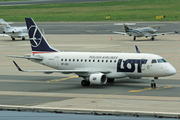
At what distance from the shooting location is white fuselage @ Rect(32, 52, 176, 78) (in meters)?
41.2

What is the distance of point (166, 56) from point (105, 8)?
131 meters

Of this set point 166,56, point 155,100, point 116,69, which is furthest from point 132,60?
point 166,56

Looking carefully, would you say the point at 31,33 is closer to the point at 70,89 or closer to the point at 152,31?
the point at 70,89

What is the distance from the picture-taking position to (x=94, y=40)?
96875 millimetres

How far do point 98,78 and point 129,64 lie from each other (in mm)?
3744

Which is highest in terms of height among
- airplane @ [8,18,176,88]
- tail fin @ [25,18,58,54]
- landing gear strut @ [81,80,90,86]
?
tail fin @ [25,18,58,54]

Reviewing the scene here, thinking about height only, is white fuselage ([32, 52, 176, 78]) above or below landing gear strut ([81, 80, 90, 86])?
above

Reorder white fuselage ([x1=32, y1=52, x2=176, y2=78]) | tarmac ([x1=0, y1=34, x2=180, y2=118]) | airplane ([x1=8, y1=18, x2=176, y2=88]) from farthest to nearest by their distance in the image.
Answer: airplane ([x1=8, y1=18, x2=176, y2=88])
white fuselage ([x1=32, y1=52, x2=176, y2=78])
tarmac ([x1=0, y1=34, x2=180, y2=118])

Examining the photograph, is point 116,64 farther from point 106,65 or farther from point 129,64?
point 129,64

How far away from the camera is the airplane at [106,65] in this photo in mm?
41281

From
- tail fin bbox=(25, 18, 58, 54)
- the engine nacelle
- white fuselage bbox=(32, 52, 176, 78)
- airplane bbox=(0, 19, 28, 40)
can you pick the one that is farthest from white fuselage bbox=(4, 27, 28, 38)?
the engine nacelle

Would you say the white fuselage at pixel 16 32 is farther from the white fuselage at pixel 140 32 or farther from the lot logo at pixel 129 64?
the lot logo at pixel 129 64

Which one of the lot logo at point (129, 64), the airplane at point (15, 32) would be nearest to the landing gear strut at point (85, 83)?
the lot logo at point (129, 64)

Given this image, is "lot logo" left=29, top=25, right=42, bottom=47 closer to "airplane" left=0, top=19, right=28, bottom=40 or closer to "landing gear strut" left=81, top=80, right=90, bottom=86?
"landing gear strut" left=81, top=80, right=90, bottom=86
